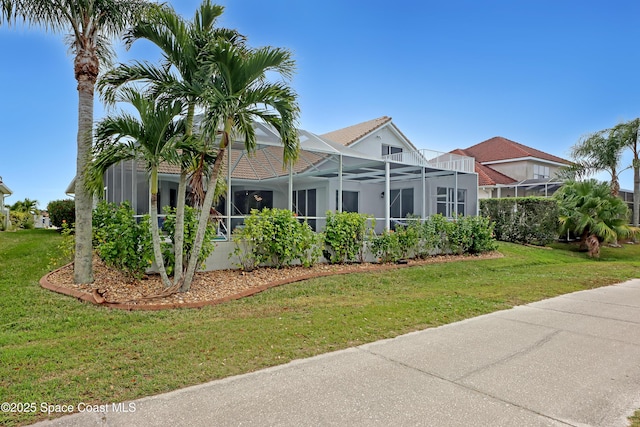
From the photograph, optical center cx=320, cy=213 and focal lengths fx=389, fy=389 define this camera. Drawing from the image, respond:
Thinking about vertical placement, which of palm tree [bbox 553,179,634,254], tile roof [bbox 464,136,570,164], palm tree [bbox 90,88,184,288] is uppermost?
tile roof [bbox 464,136,570,164]

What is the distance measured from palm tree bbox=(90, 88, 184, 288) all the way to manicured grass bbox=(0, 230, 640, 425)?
2.20 meters

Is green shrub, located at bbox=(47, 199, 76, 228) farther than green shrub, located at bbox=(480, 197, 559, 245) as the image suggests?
Yes

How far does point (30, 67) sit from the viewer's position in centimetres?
1199

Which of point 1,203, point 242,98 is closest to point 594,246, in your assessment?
point 242,98

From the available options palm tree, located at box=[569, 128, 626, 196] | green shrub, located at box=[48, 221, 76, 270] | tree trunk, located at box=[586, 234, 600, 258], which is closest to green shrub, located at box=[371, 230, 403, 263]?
green shrub, located at box=[48, 221, 76, 270]

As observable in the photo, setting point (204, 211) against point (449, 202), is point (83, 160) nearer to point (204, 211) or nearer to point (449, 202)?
point (204, 211)

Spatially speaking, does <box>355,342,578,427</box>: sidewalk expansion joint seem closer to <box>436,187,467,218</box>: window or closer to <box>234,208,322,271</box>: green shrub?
<box>234,208,322,271</box>: green shrub

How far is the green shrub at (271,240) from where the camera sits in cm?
842

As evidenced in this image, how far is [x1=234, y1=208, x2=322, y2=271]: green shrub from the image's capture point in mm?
8422

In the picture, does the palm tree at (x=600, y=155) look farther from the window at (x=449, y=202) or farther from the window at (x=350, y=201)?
the window at (x=350, y=201)

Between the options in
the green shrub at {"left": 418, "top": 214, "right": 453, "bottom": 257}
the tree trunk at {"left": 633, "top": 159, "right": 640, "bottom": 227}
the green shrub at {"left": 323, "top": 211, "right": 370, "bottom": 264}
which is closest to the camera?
the green shrub at {"left": 323, "top": 211, "right": 370, "bottom": 264}

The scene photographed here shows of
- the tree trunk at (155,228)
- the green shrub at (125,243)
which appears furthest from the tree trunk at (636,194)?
the green shrub at (125,243)

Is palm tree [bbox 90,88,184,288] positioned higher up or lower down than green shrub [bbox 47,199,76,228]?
higher up

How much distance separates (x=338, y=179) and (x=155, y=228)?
8.57m
